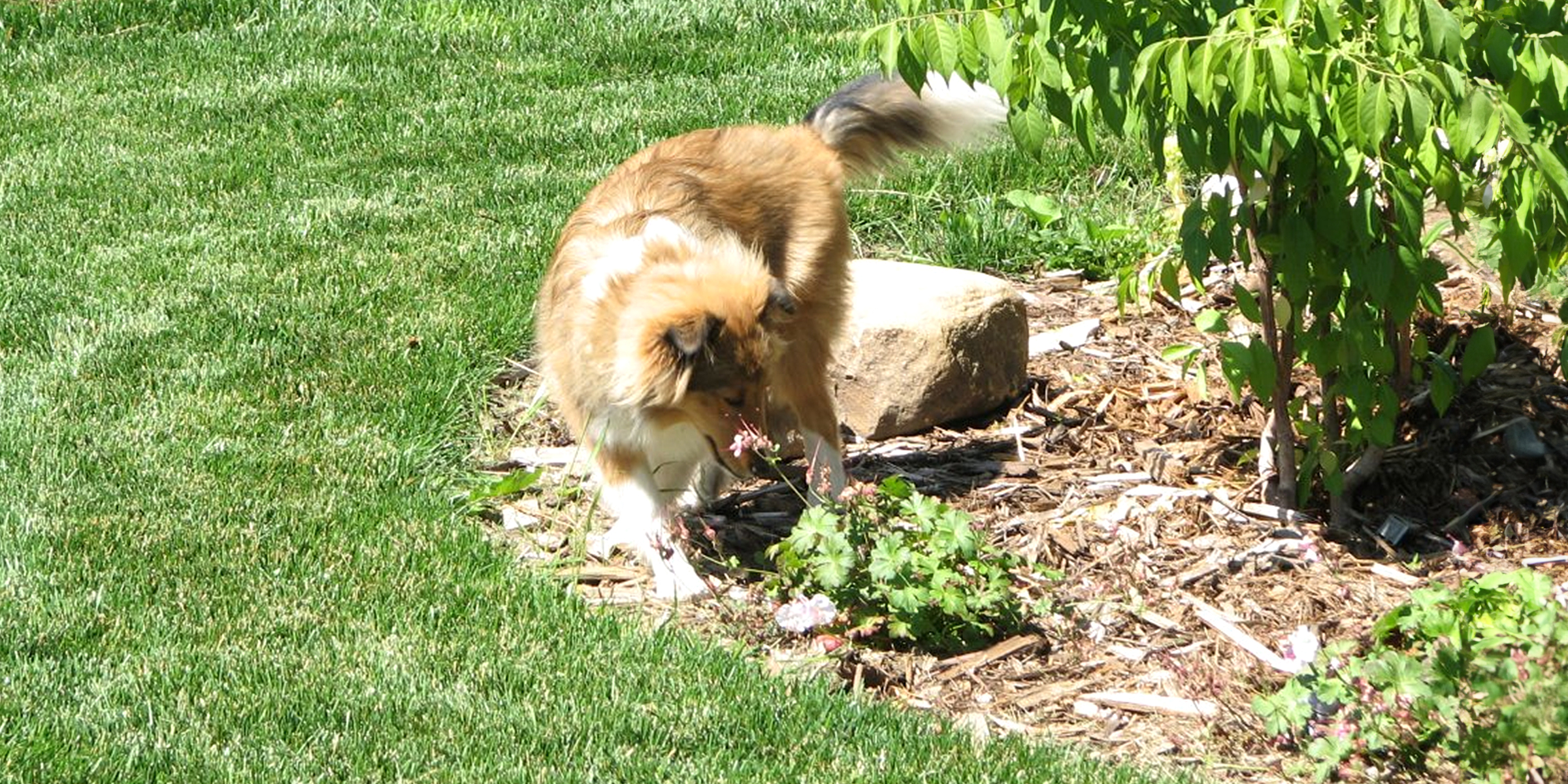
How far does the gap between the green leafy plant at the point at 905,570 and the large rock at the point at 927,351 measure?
1.27m

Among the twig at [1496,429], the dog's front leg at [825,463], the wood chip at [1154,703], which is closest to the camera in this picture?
the wood chip at [1154,703]

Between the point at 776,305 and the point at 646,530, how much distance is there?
2.71 ft

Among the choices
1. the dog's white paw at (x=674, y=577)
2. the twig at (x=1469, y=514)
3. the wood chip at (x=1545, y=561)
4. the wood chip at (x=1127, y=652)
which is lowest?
the dog's white paw at (x=674, y=577)

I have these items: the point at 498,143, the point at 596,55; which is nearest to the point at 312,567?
the point at 498,143

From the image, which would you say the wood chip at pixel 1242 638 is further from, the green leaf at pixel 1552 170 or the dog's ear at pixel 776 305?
the dog's ear at pixel 776 305

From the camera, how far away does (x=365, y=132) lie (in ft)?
30.3

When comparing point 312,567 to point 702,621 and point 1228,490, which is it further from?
point 1228,490

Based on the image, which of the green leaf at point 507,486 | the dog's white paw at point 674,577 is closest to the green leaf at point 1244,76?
the dog's white paw at point 674,577

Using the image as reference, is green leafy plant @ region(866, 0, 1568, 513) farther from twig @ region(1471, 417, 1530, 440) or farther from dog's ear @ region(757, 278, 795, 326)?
dog's ear @ region(757, 278, 795, 326)

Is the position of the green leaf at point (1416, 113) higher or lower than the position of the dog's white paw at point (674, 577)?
higher

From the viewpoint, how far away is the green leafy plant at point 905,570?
4762 mm

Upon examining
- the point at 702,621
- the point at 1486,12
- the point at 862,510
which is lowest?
the point at 702,621

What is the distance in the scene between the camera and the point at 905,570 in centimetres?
477

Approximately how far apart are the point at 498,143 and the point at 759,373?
4086mm
